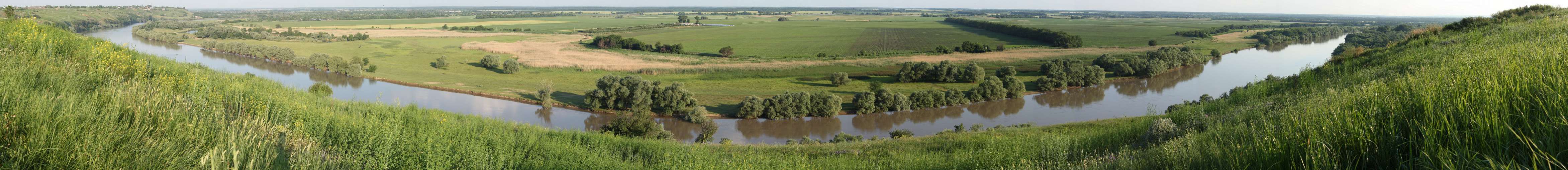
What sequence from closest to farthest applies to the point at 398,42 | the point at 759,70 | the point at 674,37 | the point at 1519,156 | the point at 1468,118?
the point at 1519,156 < the point at 1468,118 < the point at 759,70 < the point at 398,42 < the point at 674,37

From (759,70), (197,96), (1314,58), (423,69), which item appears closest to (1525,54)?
(197,96)

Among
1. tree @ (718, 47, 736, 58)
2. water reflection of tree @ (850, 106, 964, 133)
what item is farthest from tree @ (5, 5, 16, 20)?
tree @ (718, 47, 736, 58)

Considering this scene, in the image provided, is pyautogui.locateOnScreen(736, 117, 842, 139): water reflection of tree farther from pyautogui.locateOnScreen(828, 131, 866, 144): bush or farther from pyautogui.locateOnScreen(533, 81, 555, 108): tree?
pyautogui.locateOnScreen(533, 81, 555, 108): tree

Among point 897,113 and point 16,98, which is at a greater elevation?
point 16,98

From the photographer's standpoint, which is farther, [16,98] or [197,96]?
[197,96]

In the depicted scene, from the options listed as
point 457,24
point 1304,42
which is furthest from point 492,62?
point 457,24

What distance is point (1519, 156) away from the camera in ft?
12.2

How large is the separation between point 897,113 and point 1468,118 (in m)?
27.4

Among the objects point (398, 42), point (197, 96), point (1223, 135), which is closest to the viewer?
point (1223, 135)

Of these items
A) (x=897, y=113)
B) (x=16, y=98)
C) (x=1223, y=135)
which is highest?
(x=16, y=98)

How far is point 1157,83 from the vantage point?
1769 inches

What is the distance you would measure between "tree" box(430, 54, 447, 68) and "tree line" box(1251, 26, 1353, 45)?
7815 centimetres

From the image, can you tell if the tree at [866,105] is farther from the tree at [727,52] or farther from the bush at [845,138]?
the tree at [727,52]

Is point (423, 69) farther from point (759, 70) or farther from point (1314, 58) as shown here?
point (1314, 58)
